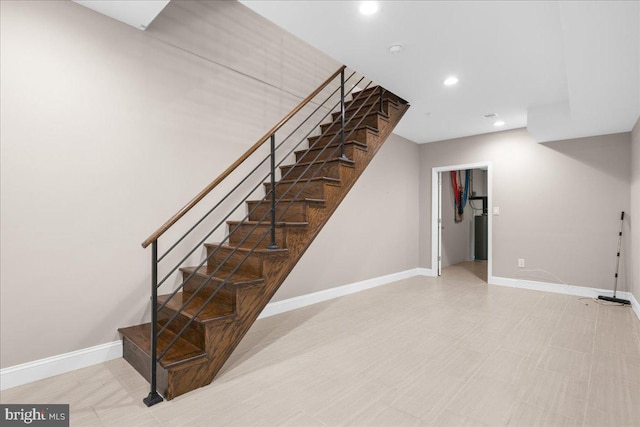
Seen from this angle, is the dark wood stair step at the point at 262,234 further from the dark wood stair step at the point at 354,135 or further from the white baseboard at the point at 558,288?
the white baseboard at the point at 558,288

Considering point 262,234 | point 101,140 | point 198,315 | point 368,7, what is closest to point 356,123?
point 368,7

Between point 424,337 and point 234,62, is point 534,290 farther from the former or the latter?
point 234,62

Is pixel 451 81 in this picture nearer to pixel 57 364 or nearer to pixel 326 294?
pixel 326 294

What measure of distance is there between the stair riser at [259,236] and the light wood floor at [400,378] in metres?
0.89

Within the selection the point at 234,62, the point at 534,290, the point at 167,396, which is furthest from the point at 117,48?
the point at 534,290

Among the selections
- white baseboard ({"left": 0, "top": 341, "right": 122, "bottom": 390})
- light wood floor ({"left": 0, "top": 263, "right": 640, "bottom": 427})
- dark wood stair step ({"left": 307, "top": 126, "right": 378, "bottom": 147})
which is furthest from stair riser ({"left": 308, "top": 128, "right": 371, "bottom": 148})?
white baseboard ({"left": 0, "top": 341, "right": 122, "bottom": 390})

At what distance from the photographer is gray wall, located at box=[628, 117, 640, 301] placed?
3791mm

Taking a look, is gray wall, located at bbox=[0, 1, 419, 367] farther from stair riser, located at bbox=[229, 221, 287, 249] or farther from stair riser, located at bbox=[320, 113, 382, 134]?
stair riser, located at bbox=[320, 113, 382, 134]

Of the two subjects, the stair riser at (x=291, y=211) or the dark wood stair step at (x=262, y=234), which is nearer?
the dark wood stair step at (x=262, y=234)

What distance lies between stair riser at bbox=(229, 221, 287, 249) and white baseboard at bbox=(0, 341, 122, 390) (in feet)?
4.13

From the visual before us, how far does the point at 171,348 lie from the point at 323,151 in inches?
92.2

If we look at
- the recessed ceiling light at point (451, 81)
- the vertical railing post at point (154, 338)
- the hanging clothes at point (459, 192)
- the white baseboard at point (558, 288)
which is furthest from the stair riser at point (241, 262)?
the hanging clothes at point (459, 192)

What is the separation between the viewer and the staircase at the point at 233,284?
206 centimetres

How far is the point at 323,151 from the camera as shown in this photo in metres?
3.54
